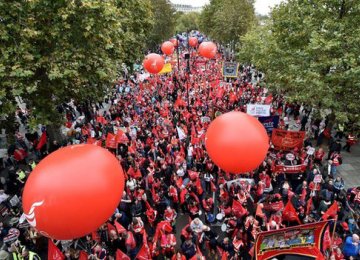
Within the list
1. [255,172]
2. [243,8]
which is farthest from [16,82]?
[243,8]

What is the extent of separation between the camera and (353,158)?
17.3m

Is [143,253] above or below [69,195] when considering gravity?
below

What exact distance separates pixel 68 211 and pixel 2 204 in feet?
24.2

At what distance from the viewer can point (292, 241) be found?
8.41 meters

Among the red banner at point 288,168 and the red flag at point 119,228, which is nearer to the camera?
the red flag at point 119,228

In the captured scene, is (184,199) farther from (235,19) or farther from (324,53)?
(235,19)

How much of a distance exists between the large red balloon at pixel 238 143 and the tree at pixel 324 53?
6793 mm

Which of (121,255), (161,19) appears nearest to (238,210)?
(121,255)

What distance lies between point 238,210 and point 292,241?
2089 mm

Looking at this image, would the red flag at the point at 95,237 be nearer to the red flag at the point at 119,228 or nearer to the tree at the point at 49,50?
the red flag at the point at 119,228

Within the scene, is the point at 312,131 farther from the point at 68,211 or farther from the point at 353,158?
the point at 68,211

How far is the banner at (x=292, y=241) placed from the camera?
26.4 feet

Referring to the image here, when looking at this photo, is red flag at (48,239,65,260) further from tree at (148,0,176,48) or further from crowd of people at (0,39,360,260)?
tree at (148,0,176,48)

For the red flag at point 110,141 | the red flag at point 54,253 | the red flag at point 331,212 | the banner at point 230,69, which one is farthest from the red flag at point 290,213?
the banner at point 230,69
